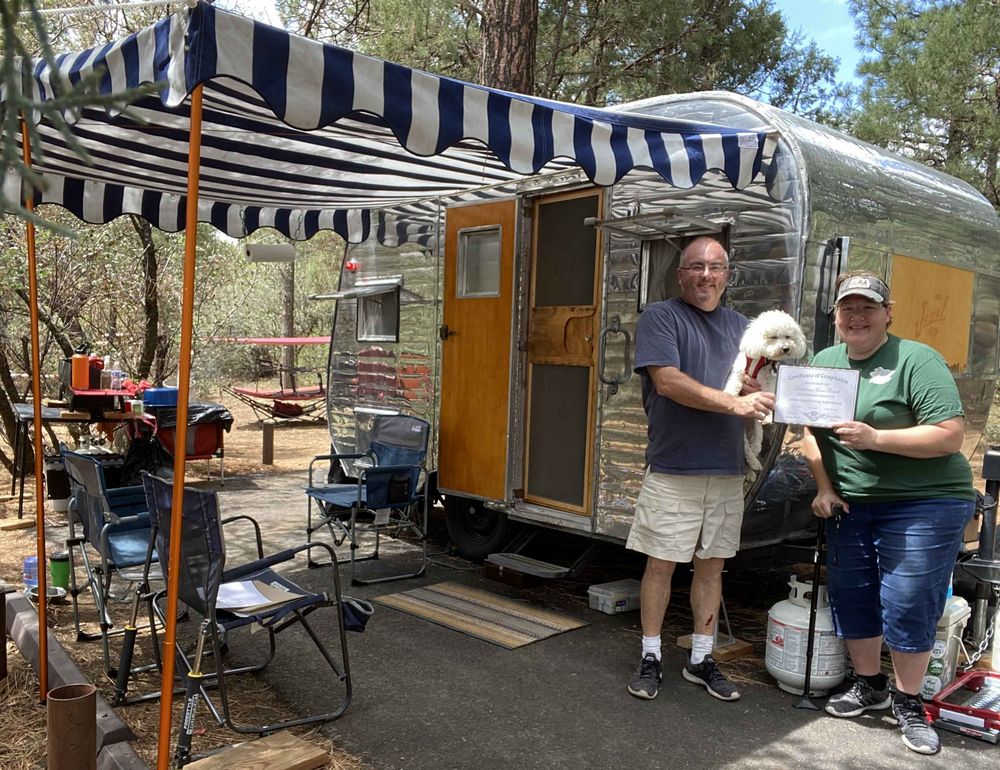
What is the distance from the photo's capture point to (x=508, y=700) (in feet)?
11.1

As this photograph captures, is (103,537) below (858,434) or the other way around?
below

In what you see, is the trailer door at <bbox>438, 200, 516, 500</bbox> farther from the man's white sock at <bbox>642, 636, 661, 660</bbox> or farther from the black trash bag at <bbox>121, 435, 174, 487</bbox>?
the black trash bag at <bbox>121, 435, 174, 487</bbox>

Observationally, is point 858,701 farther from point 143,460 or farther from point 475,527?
point 143,460

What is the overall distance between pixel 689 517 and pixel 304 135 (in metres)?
2.35

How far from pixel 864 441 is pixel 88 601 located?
12.9ft

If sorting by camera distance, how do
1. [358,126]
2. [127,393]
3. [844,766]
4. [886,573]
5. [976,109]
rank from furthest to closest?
[976,109]
[127,393]
[358,126]
[886,573]
[844,766]

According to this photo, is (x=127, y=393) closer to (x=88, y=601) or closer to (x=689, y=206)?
(x=88, y=601)

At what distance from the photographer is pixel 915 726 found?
3008 millimetres

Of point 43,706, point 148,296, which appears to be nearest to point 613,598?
point 43,706

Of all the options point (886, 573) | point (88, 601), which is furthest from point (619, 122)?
point (88, 601)

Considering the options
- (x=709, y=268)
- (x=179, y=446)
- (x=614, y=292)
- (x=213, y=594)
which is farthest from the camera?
(x=614, y=292)

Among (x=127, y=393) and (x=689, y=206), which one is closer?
(x=689, y=206)

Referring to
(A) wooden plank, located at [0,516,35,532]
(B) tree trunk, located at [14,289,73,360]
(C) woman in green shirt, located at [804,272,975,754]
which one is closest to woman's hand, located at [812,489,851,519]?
(C) woman in green shirt, located at [804,272,975,754]

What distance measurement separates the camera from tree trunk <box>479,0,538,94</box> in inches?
259
